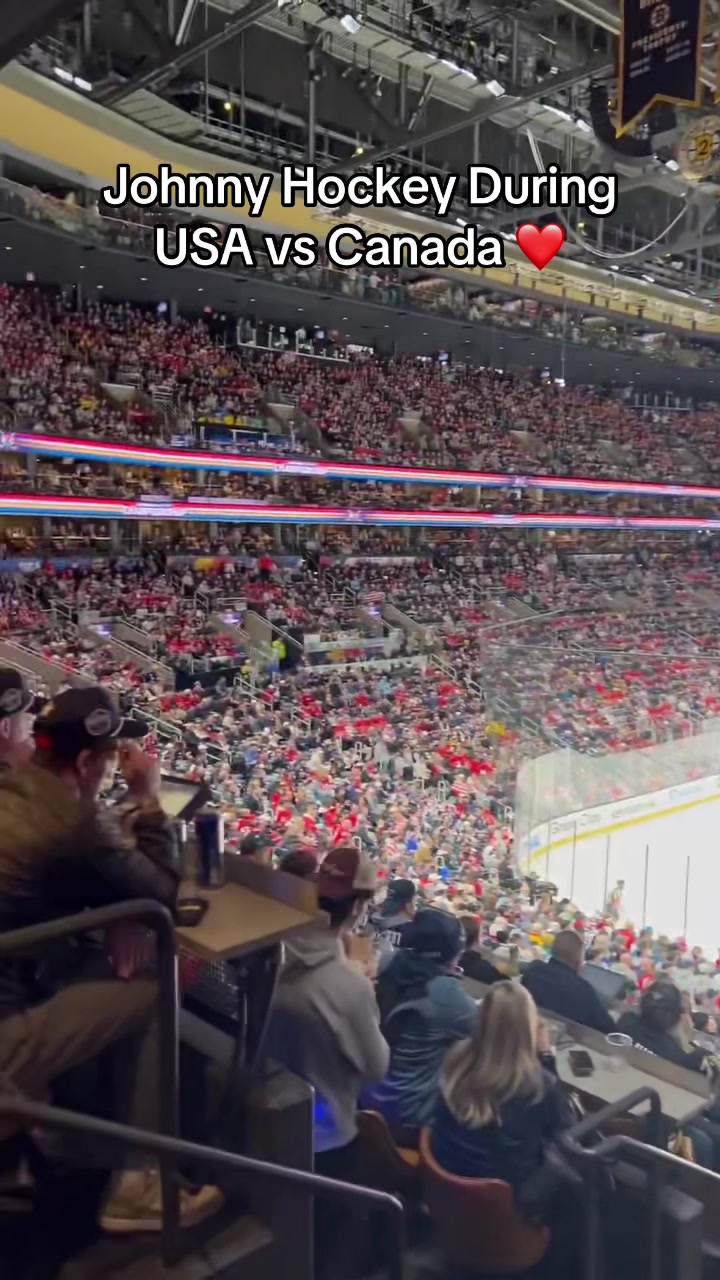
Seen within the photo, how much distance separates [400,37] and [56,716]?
9116 millimetres

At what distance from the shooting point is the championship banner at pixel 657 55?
10.8ft

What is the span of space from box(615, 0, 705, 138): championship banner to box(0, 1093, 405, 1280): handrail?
10.6 ft

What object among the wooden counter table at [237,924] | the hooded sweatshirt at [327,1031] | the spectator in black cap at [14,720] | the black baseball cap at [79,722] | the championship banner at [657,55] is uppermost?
the championship banner at [657,55]

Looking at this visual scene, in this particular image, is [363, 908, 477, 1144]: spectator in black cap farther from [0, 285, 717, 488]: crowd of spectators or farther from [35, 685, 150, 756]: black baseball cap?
[0, 285, 717, 488]: crowd of spectators

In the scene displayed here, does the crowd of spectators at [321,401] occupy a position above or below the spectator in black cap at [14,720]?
above

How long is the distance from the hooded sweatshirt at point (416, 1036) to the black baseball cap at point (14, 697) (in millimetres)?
836

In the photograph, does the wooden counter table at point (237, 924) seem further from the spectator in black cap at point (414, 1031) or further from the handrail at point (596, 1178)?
the handrail at point (596, 1178)

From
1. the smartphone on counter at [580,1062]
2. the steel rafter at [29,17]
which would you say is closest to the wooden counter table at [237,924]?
the smartphone on counter at [580,1062]

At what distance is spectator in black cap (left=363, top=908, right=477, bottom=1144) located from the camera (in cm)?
147

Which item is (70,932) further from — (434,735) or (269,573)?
(269,573)

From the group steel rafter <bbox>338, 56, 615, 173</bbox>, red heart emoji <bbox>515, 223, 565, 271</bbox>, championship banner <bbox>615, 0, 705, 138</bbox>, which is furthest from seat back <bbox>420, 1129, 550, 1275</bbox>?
steel rafter <bbox>338, 56, 615, 173</bbox>

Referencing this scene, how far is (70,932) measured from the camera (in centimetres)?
116

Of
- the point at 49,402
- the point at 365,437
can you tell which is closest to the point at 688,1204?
the point at 49,402

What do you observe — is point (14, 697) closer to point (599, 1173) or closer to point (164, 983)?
point (164, 983)
